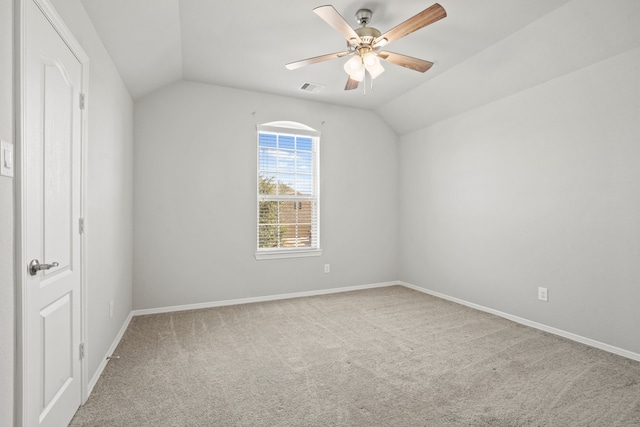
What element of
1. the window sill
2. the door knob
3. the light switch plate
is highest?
the light switch plate

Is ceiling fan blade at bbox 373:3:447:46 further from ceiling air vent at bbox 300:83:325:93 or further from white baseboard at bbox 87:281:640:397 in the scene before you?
white baseboard at bbox 87:281:640:397

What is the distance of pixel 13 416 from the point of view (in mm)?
1279

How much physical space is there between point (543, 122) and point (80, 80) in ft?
12.8

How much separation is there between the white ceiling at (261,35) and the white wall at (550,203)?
88 cm

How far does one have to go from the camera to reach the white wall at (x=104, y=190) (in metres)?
2.14

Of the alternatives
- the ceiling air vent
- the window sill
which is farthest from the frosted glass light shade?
the window sill

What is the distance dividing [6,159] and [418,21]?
235 cm

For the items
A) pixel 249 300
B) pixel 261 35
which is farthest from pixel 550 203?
pixel 249 300

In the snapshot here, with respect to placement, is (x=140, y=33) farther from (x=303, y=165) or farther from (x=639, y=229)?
(x=639, y=229)

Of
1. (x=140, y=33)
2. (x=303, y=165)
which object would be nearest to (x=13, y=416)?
(x=140, y=33)

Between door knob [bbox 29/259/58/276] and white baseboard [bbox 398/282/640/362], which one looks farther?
white baseboard [bbox 398/282/640/362]

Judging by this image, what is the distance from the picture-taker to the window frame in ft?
14.1

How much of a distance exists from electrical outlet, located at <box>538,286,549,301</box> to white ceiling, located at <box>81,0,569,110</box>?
243 cm

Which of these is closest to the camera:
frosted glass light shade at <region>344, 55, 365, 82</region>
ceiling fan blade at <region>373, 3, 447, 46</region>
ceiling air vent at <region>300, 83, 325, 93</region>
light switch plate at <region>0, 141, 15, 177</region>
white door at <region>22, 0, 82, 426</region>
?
light switch plate at <region>0, 141, 15, 177</region>
